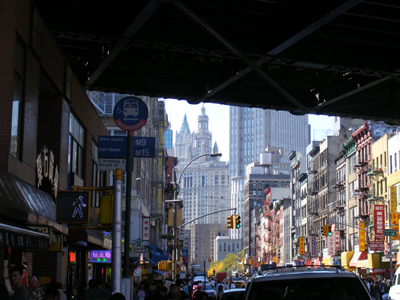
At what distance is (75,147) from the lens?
24500 mm

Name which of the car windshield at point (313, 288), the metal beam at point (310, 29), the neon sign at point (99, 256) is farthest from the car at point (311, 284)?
the neon sign at point (99, 256)

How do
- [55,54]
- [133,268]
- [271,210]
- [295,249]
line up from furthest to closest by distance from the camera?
1. [271,210]
2. [295,249]
3. [133,268]
4. [55,54]

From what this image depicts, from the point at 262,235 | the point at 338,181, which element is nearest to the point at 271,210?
the point at 262,235

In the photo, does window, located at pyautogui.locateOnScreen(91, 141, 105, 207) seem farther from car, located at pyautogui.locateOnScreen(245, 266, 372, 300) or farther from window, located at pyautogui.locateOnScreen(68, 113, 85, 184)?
car, located at pyautogui.locateOnScreen(245, 266, 372, 300)

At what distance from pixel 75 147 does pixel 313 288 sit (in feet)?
55.0

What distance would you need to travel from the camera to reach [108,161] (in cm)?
1204

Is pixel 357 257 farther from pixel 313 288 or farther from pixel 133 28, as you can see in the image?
pixel 313 288

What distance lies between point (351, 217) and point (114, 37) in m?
66.4

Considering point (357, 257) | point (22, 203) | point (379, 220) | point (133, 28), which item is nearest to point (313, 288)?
point (22, 203)

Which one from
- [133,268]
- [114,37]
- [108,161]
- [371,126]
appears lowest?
[133,268]

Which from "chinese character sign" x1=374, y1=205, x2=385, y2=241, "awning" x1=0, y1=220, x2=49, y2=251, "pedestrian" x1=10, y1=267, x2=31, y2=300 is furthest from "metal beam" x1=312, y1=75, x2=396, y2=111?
"chinese character sign" x1=374, y1=205, x2=385, y2=241

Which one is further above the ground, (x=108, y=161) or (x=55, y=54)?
(x=55, y=54)

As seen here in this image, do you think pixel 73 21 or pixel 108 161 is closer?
pixel 108 161

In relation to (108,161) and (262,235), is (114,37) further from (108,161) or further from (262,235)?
(262,235)
